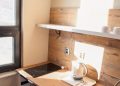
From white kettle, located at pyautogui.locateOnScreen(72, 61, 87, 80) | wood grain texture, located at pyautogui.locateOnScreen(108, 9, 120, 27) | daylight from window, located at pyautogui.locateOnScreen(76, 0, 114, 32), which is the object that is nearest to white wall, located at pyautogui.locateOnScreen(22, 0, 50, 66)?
daylight from window, located at pyautogui.locateOnScreen(76, 0, 114, 32)

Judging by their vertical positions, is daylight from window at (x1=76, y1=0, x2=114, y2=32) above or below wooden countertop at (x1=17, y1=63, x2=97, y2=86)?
above

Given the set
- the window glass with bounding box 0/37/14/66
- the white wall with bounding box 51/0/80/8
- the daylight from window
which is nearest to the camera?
the daylight from window

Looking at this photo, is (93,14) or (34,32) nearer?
(93,14)

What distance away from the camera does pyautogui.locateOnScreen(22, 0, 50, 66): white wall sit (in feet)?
6.82

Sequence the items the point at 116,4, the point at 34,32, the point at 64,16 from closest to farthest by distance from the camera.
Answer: the point at 116,4, the point at 64,16, the point at 34,32

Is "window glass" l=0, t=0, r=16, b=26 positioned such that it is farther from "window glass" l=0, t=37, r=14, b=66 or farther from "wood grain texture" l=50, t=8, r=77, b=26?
"wood grain texture" l=50, t=8, r=77, b=26

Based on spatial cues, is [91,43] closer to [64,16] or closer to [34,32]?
[64,16]

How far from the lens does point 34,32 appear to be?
7.22 feet

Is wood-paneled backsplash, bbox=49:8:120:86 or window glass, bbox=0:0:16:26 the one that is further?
window glass, bbox=0:0:16:26

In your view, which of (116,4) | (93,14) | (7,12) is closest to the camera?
(116,4)

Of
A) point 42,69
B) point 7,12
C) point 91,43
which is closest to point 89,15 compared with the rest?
point 91,43

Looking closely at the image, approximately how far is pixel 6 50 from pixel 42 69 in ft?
1.84

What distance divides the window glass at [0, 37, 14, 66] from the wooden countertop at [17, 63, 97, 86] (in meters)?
0.25

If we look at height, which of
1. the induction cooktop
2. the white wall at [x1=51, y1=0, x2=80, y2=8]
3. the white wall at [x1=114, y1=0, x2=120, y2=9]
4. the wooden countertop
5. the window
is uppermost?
the white wall at [x1=51, y1=0, x2=80, y2=8]
